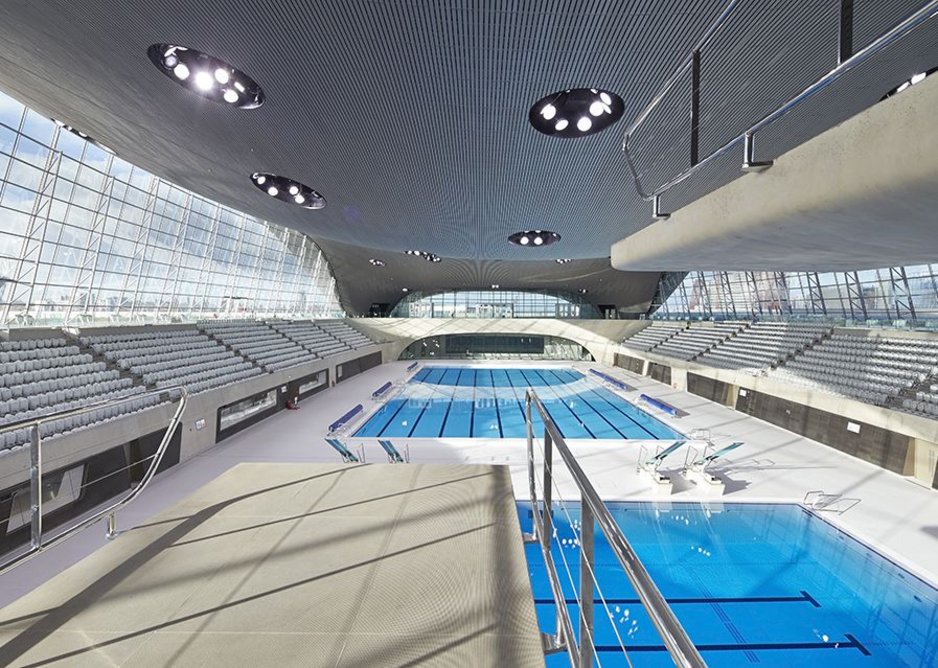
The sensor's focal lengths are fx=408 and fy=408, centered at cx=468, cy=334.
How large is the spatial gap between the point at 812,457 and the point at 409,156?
39.2 ft

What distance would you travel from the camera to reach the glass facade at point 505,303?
37250 mm

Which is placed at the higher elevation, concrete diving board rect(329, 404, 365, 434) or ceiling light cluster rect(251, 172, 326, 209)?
ceiling light cluster rect(251, 172, 326, 209)

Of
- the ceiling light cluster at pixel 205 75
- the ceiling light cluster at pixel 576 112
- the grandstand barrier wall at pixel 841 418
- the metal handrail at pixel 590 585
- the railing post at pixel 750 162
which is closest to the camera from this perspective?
the metal handrail at pixel 590 585

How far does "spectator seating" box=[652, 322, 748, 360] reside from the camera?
803 inches

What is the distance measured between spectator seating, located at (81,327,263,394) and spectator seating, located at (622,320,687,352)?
2101 cm

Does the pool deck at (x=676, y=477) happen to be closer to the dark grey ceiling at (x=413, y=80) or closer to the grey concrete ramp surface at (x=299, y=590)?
the grey concrete ramp surface at (x=299, y=590)

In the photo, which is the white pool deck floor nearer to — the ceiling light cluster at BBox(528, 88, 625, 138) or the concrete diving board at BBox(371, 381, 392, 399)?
the concrete diving board at BBox(371, 381, 392, 399)

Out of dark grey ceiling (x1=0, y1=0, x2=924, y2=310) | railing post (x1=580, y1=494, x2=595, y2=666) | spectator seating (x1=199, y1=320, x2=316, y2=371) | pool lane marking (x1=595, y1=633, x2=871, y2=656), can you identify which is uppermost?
dark grey ceiling (x1=0, y1=0, x2=924, y2=310)

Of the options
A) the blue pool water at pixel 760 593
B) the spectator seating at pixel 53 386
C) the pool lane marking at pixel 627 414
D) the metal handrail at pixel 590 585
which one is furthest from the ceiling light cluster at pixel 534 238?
the metal handrail at pixel 590 585

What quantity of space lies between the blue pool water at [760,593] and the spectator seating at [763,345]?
1063 cm

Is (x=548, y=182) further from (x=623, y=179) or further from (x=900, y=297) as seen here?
(x=900, y=297)

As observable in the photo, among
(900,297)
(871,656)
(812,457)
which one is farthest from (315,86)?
(900,297)

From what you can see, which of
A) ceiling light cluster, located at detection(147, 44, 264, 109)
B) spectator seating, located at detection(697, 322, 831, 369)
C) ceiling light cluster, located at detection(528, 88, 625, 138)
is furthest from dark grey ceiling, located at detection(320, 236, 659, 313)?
ceiling light cluster, located at detection(528, 88, 625, 138)

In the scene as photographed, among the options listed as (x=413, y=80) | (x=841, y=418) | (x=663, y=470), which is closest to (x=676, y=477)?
(x=663, y=470)
